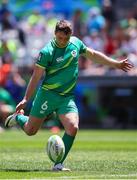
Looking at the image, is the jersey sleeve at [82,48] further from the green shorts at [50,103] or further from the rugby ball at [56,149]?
the rugby ball at [56,149]

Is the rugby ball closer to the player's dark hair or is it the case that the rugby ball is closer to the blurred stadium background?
the player's dark hair

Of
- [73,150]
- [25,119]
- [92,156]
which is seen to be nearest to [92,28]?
[73,150]

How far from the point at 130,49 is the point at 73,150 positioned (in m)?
9.29

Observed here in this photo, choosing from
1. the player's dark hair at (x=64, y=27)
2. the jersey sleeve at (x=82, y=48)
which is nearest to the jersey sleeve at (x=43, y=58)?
the player's dark hair at (x=64, y=27)

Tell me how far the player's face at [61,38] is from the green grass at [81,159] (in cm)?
183

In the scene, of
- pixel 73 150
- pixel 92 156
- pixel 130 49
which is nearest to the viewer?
pixel 92 156

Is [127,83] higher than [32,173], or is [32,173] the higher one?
[32,173]

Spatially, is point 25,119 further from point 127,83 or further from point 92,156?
point 127,83

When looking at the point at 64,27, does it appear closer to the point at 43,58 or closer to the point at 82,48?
the point at 43,58

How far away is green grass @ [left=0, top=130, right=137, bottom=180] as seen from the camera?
10.5 m

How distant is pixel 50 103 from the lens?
11.6 metres

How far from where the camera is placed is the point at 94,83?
25.2 metres

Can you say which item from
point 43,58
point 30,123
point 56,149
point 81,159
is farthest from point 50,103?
point 81,159

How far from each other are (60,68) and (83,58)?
1390 centimetres
